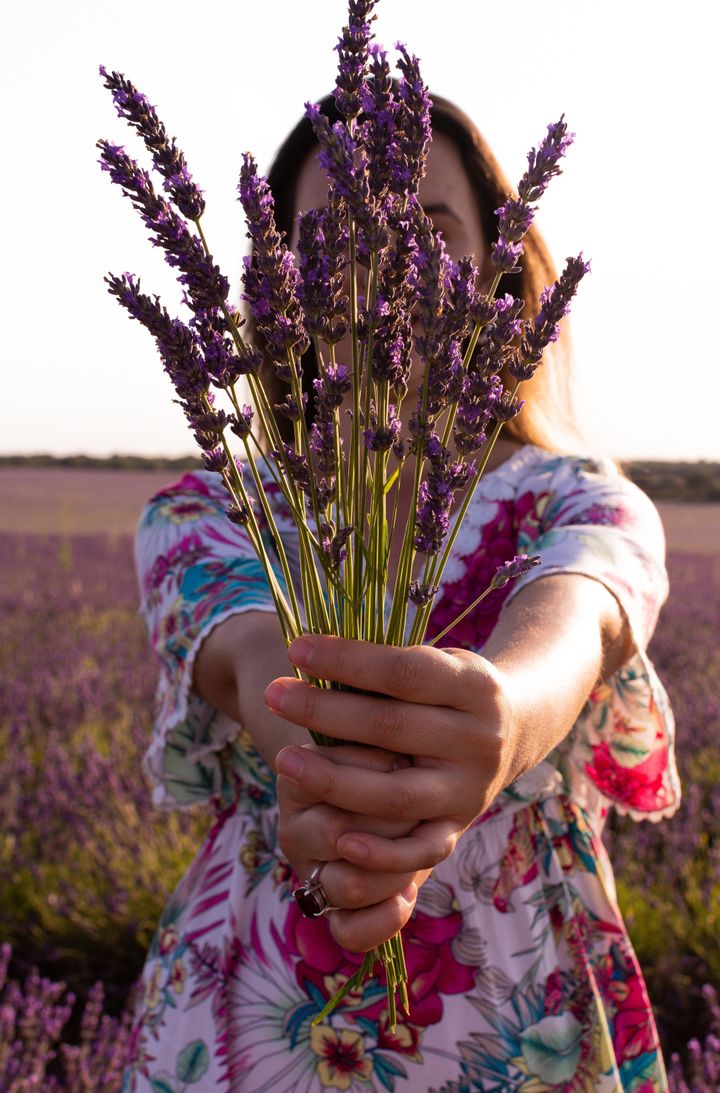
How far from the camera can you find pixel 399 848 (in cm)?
80

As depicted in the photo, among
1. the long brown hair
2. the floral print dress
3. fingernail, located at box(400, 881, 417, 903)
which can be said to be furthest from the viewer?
the long brown hair

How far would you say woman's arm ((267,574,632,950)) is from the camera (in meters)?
0.78

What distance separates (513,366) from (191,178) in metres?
0.28

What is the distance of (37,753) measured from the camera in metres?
4.88

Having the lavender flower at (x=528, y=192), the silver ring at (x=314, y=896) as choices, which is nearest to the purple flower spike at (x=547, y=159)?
the lavender flower at (x=528, y=192)

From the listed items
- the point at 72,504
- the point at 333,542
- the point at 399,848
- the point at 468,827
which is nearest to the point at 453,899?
the point at 468,827

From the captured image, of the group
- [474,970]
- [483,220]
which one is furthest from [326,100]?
[474,970]

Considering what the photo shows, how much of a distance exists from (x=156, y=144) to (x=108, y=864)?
135 inches

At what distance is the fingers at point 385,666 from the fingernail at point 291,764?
0.09 meters

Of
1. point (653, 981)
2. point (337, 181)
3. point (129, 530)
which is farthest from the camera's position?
point (129, 530)

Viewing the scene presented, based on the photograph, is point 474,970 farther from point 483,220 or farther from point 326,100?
point 326,100

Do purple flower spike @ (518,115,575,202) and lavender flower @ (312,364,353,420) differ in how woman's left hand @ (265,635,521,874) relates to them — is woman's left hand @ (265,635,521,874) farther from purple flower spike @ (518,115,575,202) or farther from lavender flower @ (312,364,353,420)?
purple flower spike @ (518,115,575,202)

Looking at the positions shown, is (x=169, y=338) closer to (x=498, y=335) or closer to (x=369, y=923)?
(x=498, y=335)

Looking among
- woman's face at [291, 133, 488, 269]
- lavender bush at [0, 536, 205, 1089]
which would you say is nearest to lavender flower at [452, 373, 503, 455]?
woman's face at [291, 133, 488, 269]
